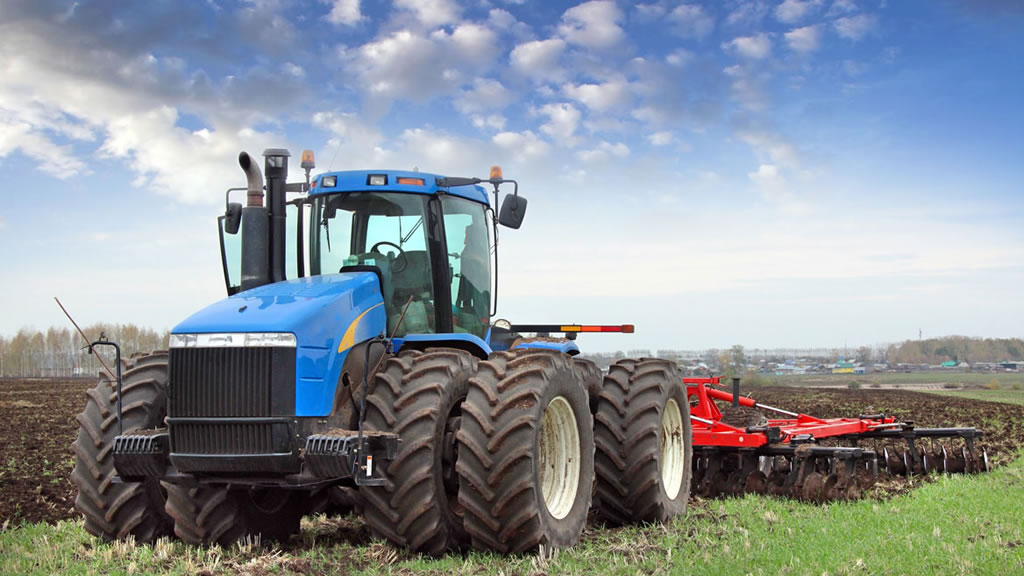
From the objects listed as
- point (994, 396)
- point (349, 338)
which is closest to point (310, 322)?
point (349, 338)

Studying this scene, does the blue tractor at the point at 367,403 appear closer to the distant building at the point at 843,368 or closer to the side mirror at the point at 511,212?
the side mirror at the point at 511,212

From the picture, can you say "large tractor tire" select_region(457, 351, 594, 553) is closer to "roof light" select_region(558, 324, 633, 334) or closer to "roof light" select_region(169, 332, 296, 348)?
"roof light" select_region(169, 332, 296, 348)

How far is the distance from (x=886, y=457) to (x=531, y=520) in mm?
7831

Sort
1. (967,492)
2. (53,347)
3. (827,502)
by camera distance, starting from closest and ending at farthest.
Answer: (827,502)
(967,492)
(53,347)

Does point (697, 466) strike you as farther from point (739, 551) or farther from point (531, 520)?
point (531, 520)

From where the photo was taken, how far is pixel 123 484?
7.62 metres

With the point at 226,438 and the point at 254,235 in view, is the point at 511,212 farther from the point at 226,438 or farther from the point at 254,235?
the point at 226,438

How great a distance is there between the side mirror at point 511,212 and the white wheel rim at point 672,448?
283cm

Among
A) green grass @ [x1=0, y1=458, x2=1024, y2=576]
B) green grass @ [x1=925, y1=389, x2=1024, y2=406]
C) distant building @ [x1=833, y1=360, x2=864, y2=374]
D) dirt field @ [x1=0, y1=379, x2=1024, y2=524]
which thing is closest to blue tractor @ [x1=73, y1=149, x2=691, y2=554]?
green grass @ [x1=0, y1=458, x2=1024, y2=576]

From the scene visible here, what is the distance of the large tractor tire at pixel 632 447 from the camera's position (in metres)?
8.81

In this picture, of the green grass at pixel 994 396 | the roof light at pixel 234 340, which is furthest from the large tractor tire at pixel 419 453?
the green grass at pixel 994 396

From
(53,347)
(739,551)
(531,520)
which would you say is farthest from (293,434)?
(53,347)

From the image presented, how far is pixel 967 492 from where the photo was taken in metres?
11.0

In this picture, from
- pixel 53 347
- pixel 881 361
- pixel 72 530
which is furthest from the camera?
pixel 53 347
